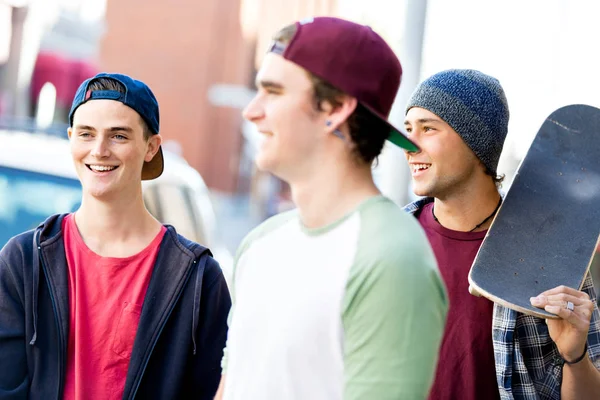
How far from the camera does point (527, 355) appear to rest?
2.54 m

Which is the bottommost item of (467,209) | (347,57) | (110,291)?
(110,291)

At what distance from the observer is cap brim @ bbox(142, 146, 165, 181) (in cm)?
290

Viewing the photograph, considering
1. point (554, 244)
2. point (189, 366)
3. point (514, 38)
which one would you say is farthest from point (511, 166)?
point (189, 366)

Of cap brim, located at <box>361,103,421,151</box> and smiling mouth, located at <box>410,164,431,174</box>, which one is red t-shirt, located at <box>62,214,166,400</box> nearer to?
smiling mouth, located at <box>410,164,431,174</box>

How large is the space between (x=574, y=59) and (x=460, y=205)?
4.59 meters

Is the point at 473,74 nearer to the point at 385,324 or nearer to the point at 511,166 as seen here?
the point at 385,324

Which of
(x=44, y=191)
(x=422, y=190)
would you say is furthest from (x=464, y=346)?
(x=44, y=191)

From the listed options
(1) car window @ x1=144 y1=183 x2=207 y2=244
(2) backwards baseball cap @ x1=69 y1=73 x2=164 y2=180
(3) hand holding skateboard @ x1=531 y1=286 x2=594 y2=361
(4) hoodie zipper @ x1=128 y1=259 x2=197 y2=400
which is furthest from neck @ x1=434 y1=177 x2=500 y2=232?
(1) car window @ x1=144 y1=183 x2=207 y2=244

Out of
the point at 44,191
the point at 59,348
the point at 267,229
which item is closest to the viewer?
the point at 267,229

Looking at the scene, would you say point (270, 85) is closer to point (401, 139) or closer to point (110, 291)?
point (401, 139)

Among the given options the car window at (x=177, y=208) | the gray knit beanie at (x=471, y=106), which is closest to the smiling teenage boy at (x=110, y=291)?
the gray knit beanie at (x=471, y=106)

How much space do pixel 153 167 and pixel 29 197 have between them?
2.57 metres

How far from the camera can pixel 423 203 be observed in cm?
298

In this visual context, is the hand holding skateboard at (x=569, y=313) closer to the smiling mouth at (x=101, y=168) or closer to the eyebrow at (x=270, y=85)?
the eyebrow at (x=270, y=85)
